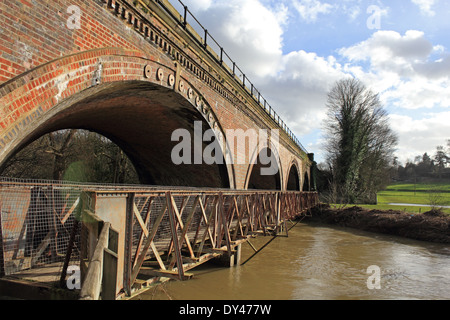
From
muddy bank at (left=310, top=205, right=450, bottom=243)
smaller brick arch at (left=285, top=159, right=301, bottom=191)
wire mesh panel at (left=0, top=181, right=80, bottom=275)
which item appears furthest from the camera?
smaller brick arch at (left=285, top=159, right=301, bottom=191)

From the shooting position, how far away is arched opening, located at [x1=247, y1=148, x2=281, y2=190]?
54.7 ft

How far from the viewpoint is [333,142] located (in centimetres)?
3058

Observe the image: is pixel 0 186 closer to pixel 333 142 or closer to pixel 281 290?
pixel 281 290

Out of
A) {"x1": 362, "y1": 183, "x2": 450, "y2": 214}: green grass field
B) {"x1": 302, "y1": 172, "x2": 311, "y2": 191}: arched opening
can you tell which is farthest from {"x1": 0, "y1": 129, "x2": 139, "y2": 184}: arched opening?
{"x1": 362, "y1": 183, "x2": 450, "y2": 214}: green grass field

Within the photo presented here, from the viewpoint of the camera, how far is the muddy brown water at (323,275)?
19.4 feet

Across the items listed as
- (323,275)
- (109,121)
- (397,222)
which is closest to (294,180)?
(397,222)

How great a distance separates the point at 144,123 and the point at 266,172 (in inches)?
423

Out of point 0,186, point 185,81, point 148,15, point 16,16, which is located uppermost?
point 148,15

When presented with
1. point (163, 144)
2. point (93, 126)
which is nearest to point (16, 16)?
point (93, 126)

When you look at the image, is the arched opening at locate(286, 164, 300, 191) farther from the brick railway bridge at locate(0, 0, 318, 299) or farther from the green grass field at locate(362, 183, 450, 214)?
the brick railway bridge at locate(0, 0, 318, 299)

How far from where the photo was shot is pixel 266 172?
18625mm

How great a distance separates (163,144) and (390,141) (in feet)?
95.3

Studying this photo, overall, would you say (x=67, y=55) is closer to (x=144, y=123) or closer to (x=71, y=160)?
(x=144, y=123)

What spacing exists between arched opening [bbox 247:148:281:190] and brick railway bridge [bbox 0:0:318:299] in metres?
6.31
